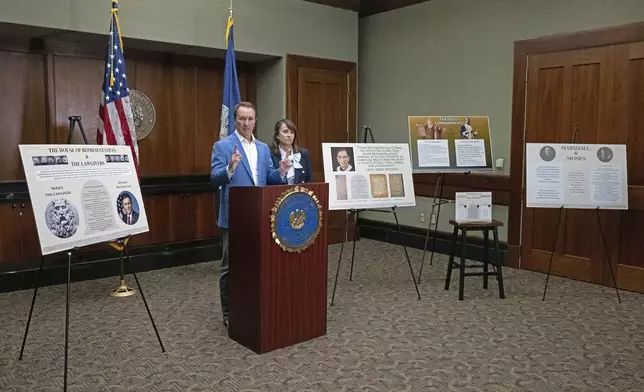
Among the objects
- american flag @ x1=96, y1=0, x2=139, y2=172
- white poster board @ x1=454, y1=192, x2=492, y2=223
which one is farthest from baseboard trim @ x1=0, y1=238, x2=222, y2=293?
white poster board @ x1=454, y1=192, x2=492, y2=223

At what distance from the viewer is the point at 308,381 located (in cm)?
299

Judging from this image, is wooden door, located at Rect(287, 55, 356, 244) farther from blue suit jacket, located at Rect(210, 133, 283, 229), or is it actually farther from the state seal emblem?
blue suit jacket, located at Rect(210, 133, 283, 229)

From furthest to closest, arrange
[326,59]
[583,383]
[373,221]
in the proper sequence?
[373,221]
[326,59]
[583,383]

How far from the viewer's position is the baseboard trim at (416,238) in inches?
236

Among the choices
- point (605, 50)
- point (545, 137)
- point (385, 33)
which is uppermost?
point (385, 33)

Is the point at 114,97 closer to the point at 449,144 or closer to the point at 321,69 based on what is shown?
the point at 321,69

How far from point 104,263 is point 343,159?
2718mm

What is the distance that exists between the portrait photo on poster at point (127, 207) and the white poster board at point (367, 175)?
148cm

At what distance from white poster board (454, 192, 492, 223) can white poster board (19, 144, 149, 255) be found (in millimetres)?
2716

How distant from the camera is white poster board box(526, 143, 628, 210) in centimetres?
459

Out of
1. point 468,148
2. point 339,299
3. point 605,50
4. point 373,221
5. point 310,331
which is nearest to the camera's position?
point 310,331

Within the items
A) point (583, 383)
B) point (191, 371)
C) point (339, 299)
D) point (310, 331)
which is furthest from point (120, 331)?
point (583, 383)

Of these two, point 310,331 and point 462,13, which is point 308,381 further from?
point 462,13

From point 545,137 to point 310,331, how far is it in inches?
130
